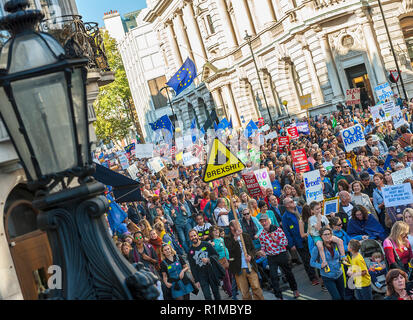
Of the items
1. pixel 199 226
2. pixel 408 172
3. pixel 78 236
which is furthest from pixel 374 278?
pixel 78 236

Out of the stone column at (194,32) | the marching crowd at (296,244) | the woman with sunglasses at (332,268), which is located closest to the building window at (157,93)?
the stone column at (194,32)

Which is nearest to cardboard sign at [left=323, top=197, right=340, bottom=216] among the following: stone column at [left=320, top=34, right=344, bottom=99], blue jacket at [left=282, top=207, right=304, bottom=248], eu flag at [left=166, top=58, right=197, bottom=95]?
blue jacket at [left=282, top=207, right=304, bottom=248]

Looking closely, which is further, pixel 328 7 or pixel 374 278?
pixel 328 7

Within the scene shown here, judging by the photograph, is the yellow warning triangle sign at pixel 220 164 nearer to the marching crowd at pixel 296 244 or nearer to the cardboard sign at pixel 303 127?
the marching crowd at pixel 296 244

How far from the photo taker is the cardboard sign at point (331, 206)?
36.6 ft

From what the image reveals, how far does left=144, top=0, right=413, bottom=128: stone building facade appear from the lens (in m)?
36.1

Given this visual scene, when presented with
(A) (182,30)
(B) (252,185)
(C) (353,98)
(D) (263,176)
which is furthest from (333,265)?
(A) (182,30)

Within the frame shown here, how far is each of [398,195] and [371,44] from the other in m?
27.5

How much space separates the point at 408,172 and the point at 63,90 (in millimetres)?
8879

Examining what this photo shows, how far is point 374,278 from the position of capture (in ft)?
29.7

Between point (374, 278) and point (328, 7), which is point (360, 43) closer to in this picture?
point (328, 7)

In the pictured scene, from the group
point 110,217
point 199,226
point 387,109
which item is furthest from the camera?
point 387,109

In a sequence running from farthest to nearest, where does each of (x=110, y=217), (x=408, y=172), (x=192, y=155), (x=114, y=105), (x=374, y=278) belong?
1. (x=114, y=105)
2. (x=192, y=155)
3. (x=110, y=217)
4. (x=408, y=172)
5. (x=374, y=278)

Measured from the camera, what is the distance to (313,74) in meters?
38.9
